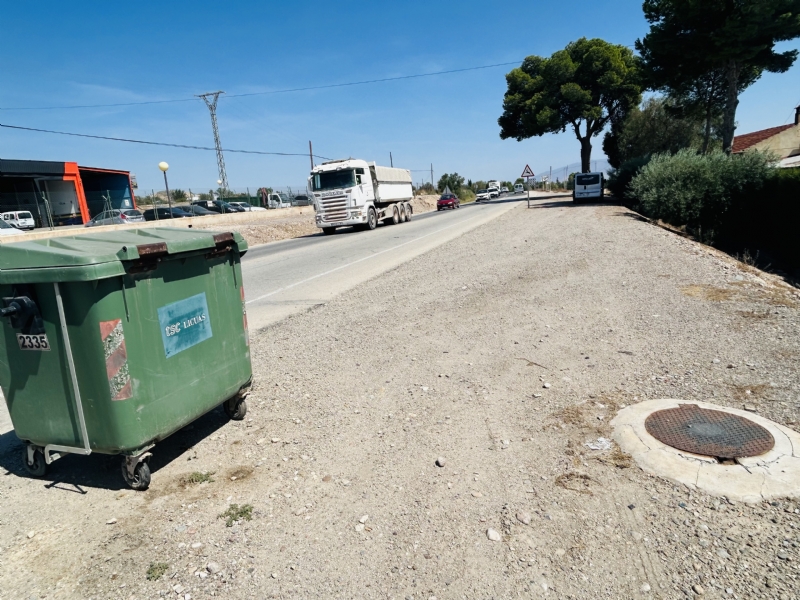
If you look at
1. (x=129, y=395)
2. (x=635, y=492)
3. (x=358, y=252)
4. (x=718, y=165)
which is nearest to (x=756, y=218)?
(x=718, y=165)

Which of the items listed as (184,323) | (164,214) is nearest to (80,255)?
(184,323)

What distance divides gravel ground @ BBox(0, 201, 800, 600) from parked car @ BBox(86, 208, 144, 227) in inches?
1118

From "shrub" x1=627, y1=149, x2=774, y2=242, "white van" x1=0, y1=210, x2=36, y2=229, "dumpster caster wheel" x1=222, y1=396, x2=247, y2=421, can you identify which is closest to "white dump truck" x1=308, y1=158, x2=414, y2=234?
"shrub" x1=627, y1=149, x2=774, y2=242

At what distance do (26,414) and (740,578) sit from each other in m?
4.03

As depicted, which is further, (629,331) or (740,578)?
(629,331)

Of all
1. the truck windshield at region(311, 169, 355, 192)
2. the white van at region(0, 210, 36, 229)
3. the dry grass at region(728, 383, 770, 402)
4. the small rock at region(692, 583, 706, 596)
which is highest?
the truck windshield at region(311, 169, 355, 192)

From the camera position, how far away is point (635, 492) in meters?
3.00

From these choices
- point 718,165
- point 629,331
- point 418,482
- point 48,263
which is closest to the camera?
point 48,263

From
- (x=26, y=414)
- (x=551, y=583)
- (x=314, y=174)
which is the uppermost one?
(x=314, y=174)

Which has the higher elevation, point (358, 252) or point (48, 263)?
point (48, 263)

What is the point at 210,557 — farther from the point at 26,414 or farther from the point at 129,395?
the point at 26,414

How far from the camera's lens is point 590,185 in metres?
35.0

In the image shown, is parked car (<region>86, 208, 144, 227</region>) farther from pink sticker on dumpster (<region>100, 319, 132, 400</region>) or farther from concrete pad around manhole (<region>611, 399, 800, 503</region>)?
concrete pad around manhole (<region>611, 399, 800, 503</region>)

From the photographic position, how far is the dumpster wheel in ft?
10.6
